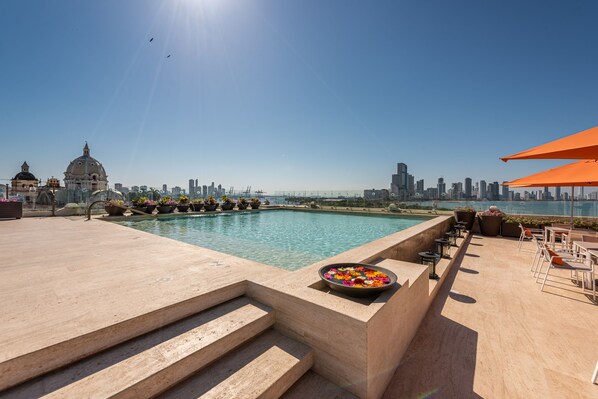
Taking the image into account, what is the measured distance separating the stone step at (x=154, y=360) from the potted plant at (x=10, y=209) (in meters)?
10.5

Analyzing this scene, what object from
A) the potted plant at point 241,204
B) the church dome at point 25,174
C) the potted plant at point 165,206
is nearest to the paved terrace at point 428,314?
the potted plant at point 165,206

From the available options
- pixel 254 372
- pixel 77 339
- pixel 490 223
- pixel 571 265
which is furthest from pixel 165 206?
pixel 490 223

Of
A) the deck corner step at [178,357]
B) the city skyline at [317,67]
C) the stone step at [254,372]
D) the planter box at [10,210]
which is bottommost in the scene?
the stone step at [254,372]

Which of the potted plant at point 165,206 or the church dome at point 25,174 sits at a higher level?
the church dome at point 25,174

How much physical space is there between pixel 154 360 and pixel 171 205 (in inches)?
485

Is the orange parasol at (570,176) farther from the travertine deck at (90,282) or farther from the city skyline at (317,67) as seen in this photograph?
the travertine deck at (90,282)

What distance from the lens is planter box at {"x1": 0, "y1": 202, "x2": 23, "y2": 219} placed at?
303 inches

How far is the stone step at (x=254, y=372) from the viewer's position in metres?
1.38

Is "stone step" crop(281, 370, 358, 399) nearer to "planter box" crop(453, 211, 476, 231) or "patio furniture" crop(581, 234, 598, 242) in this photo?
"patio furniture" crop(581, 234, 598, 242)

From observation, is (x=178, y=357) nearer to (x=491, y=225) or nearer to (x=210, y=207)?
(x=491, y=225)

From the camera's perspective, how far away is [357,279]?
2.01 metres

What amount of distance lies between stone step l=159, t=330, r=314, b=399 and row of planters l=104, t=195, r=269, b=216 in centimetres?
1090

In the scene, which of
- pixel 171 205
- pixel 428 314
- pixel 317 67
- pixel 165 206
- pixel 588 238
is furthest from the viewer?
pixel 171 205

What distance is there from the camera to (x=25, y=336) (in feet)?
4.76
